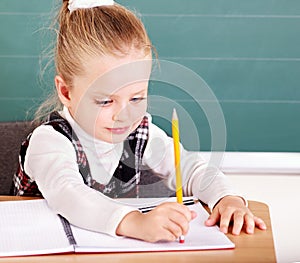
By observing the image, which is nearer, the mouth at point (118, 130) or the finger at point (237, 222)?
the finger at point (237, 222)

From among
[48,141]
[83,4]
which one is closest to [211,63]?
[83,4]

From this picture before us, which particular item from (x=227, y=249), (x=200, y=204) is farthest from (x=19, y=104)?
(x=227, y=249)

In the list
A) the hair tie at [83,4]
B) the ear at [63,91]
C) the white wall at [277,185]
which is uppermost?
the hair tie at [83,4]

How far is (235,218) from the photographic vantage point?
123 cm

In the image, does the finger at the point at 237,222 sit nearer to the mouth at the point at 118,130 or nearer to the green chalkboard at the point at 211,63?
the mouth at the point at 118,130

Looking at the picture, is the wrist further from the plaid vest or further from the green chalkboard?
the green chalkboard

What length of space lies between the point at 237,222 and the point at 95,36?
0.48 meters

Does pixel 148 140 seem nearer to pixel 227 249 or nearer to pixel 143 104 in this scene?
pixel 143 104

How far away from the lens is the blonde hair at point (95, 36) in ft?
4.76

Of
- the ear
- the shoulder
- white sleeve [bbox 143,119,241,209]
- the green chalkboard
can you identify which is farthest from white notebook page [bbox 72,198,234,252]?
the green chalkboard

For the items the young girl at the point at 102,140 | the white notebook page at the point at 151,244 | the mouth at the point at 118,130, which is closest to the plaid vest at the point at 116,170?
the young girl at the point at 102,140

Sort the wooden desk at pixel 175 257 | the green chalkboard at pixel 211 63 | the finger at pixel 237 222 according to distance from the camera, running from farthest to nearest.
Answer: the green chalkboard at pixel 211 63
the finger at pixel 237 222
the wooden desk at pixel 175 257

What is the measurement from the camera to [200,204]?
1354 millimetres

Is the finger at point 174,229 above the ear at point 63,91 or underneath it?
underneath
